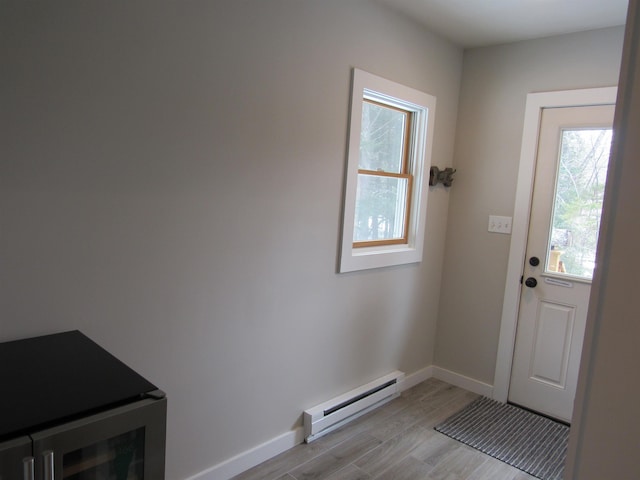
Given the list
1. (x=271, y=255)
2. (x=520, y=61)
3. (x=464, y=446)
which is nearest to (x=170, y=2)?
(x=271, y=255)

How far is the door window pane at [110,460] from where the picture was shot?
109 centimetres

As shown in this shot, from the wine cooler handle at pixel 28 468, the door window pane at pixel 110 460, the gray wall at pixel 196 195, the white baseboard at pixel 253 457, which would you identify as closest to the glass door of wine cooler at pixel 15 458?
the wine cooler handle at pixel 28 468

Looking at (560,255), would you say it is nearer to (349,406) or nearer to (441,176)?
(441,176)

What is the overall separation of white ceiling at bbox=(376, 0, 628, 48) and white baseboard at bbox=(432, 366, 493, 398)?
251 centimetres

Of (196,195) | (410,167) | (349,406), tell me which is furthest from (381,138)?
(349,406)

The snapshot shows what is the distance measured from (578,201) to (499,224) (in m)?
0.52

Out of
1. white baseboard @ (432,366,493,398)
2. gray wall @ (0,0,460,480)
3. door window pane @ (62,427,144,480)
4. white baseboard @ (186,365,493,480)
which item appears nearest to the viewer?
door window pane @ (62,427,144,480)

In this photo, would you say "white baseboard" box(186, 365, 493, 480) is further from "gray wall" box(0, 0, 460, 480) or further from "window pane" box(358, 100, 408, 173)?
"window pane" box(358, 100, 408, 173)

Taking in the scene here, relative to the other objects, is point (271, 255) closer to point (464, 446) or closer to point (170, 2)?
point (170, 2)

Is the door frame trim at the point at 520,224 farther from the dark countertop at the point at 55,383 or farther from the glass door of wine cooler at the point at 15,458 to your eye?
the glass door of wine cooler at the point at 15,458

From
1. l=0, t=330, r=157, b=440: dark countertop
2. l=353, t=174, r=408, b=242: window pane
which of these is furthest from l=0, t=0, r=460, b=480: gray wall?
l=353, t=174, r=408, b=242: window pane

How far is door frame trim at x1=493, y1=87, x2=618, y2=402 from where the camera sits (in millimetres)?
3010

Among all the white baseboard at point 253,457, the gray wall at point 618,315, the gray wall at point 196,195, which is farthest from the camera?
the white baseboard at point 253,457

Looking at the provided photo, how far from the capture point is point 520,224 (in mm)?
3148
